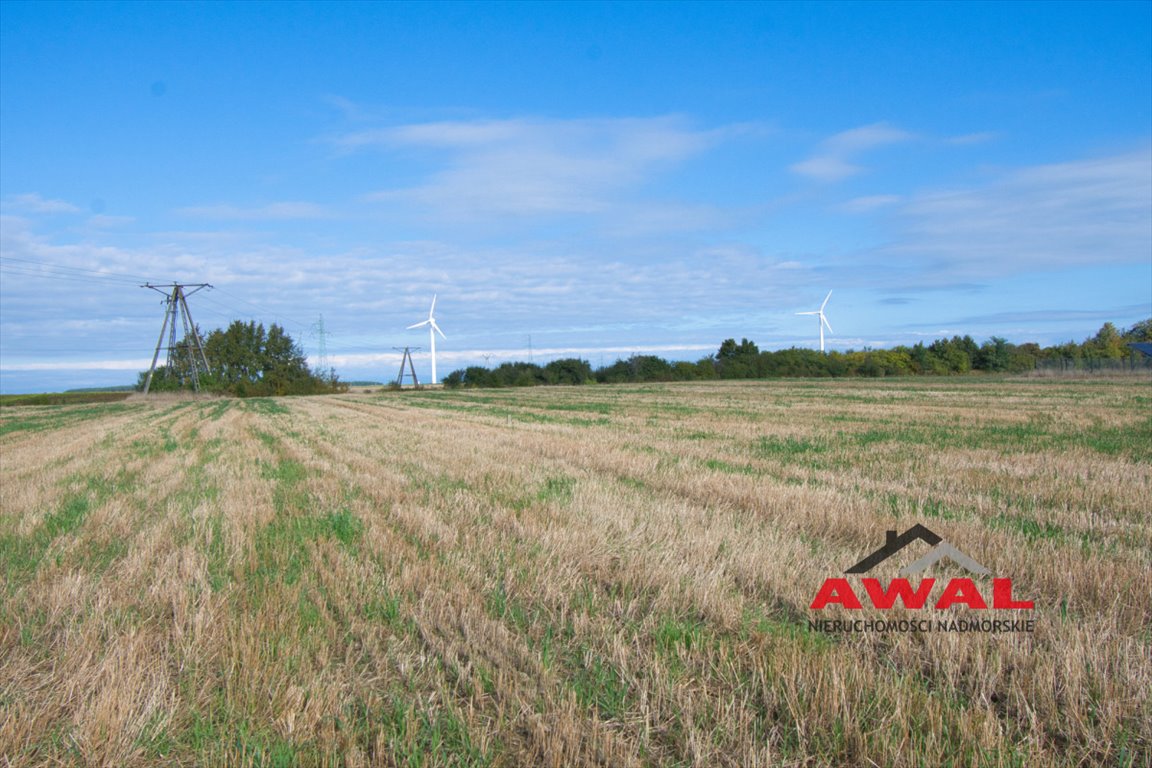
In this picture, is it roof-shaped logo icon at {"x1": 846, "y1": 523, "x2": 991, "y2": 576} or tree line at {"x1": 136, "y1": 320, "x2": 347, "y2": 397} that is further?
tree line at {"x1": 136, "y1": 320, "x2": 347, "y2": 397}

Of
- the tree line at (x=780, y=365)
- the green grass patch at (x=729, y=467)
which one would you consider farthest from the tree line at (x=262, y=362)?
the green grass patch at (x=729, y=467)

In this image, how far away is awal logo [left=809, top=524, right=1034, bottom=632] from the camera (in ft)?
12.7

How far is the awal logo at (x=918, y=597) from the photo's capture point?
3859 mm

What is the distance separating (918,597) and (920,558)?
2.88 ft

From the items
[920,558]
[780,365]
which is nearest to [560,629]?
[920,558]

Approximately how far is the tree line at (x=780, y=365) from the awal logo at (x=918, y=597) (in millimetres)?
80575

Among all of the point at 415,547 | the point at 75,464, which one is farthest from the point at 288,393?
the point at 415,547

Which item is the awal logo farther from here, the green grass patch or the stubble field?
the green grass patch

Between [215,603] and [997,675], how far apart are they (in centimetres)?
446

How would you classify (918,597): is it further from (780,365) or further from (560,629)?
(780,365)

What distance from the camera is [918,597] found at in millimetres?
4359

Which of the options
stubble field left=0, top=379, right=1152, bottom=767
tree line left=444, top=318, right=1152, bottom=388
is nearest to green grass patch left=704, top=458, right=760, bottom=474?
stubble field left=0, top=379, right=1152, bottom=767

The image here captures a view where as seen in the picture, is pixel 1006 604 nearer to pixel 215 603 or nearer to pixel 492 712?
pixel 492 712

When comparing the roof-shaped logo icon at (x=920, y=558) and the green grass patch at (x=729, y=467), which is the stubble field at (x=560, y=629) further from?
the green grass patch at (x=729, y=467)
